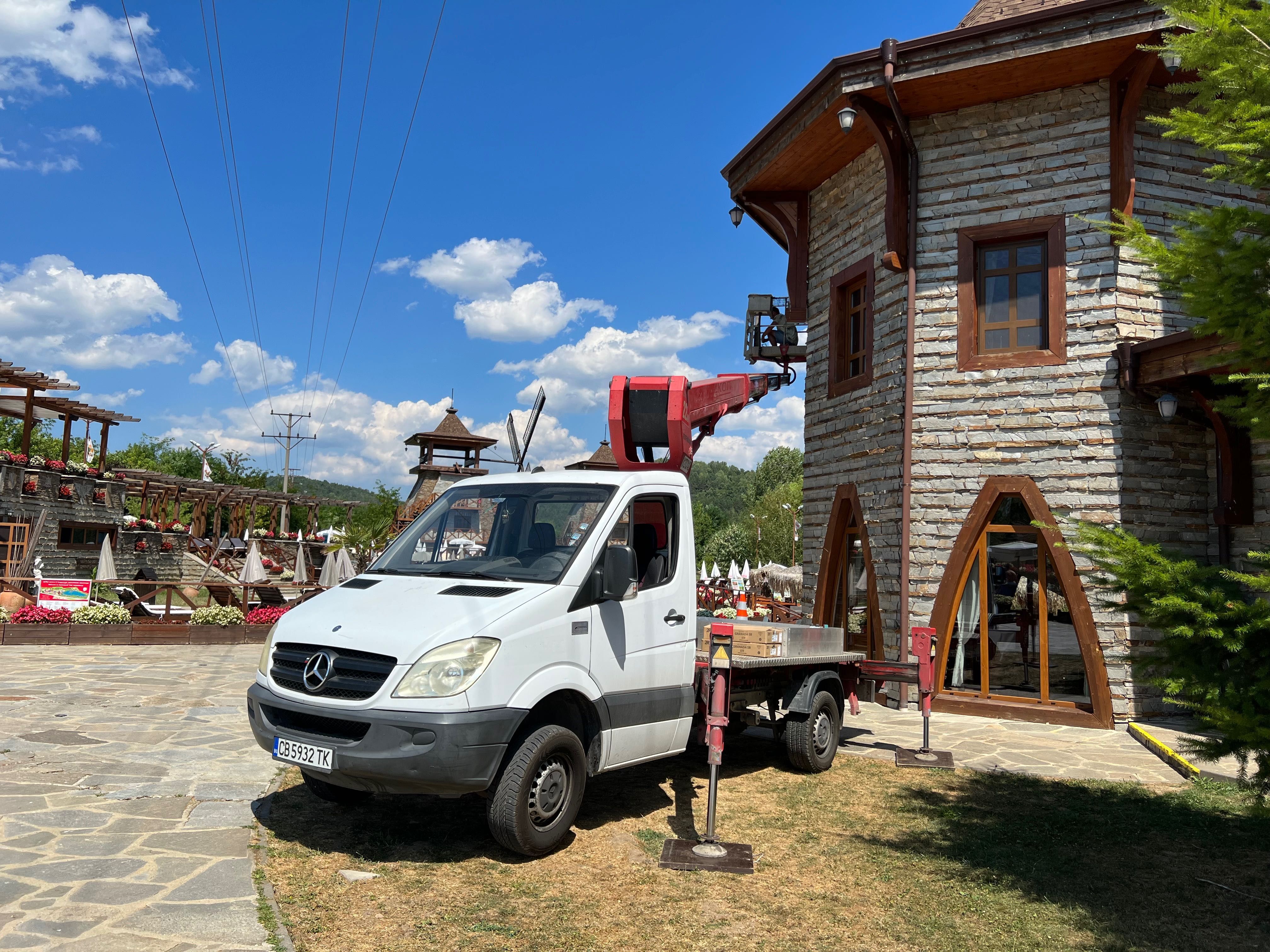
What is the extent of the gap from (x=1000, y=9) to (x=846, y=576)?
313 inches

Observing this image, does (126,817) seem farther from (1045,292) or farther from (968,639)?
(1045,292)

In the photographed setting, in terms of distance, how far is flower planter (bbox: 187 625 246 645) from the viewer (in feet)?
53.0

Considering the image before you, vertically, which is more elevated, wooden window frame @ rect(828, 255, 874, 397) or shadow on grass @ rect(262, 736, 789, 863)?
wooden window frame @ rect(828, 255, 874, 397)

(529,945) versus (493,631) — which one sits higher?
(493,631)

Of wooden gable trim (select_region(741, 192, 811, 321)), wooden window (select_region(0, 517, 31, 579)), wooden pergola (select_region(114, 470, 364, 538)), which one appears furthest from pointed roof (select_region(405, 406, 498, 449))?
wooden gable trim (select_region(741, 192, 811, 321))

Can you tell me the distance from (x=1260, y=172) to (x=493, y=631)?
4520 mm

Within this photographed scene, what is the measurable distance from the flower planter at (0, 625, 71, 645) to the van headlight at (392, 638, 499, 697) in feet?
43.4

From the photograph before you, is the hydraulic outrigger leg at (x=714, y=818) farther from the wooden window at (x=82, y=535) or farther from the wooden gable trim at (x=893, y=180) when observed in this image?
the wooden window at (x=82, y=535)

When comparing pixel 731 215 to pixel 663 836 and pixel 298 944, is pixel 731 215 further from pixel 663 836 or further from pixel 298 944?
pixel 298 944

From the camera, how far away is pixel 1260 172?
4496 mm

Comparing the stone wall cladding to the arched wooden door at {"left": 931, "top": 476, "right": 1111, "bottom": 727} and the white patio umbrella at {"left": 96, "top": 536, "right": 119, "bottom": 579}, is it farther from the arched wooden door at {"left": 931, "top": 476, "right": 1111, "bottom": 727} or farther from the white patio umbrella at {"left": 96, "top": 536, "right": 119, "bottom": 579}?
the white patio umbrella at {"left": 96, "top": 536, "right": 119, "bottom": 579}

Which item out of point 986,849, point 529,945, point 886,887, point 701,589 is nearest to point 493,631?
point 529,945

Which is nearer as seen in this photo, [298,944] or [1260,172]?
[298,944]

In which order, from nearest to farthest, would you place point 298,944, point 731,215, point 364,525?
point 298,944, point 731,215, point 364,525
